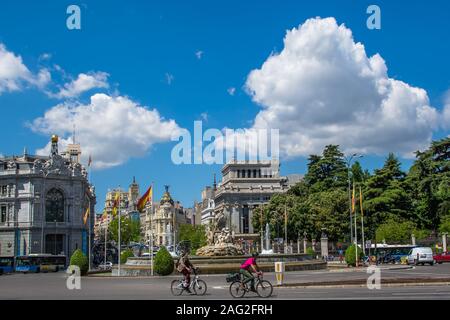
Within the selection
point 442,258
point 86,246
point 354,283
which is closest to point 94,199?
point 86,246

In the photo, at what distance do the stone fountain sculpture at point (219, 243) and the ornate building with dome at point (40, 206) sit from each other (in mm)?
47885

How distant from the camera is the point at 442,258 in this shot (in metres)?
59.0

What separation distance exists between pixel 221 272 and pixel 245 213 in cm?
10329

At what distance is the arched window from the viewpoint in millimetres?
90000

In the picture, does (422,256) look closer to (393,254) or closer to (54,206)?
(393,254)

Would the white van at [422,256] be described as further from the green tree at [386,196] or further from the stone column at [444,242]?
the green tree at [386,196]

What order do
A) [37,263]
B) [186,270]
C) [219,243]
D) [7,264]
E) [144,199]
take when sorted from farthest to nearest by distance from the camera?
[37,263], [7,264], [219,243], [144,199], [186,270]

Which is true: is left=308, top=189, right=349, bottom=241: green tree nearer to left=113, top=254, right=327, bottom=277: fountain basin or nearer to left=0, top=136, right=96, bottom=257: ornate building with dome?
left=0, top=136, right=96, bottom=257: ornate building with dome

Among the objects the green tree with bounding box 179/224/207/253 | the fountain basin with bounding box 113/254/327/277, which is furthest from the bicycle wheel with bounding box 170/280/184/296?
the green tree with bounding box 179/224/207/253

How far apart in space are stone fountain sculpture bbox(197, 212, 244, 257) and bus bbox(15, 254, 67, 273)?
29.7 m

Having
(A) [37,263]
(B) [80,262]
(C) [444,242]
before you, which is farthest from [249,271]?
(A) [37,263]

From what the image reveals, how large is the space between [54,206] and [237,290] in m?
75.3

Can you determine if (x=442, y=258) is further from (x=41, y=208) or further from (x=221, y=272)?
(x=41, y=208)

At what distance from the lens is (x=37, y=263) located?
69.2 metres
